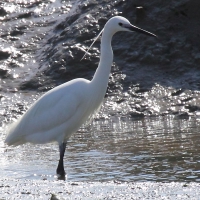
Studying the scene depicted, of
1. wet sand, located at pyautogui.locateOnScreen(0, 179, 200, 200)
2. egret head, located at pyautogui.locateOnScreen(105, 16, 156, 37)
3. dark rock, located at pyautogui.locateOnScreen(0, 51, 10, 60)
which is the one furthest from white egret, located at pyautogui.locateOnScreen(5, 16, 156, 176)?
dark rock, located at pyautogui.locateOnScreen(0, 51, 10, 60)

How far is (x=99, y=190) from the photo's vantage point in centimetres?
609

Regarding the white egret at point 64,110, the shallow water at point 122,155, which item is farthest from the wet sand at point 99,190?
the white egret at point 64,110

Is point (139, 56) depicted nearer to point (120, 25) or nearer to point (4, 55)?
point (4, 55)

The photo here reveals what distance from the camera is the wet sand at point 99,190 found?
576 cm

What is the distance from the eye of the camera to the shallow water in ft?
23.5

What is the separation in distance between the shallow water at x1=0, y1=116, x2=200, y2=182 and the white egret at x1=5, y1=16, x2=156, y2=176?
1.10ft

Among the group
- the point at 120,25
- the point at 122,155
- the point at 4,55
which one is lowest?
the point at 122,155

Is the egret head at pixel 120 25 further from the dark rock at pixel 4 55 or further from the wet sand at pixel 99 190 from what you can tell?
the dark rock at pixel 4 55

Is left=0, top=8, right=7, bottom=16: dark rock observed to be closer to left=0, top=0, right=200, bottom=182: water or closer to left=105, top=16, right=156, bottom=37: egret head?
left=0, top=0, right=200, bottom=182: water

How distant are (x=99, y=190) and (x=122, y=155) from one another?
7.08 ft

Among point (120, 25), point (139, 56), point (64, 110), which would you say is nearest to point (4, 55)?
point (139, 56)

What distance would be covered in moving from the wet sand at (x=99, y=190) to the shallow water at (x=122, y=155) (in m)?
0.57

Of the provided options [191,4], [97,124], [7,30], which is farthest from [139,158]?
[7,30]

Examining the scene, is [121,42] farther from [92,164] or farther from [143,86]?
[92,164]
